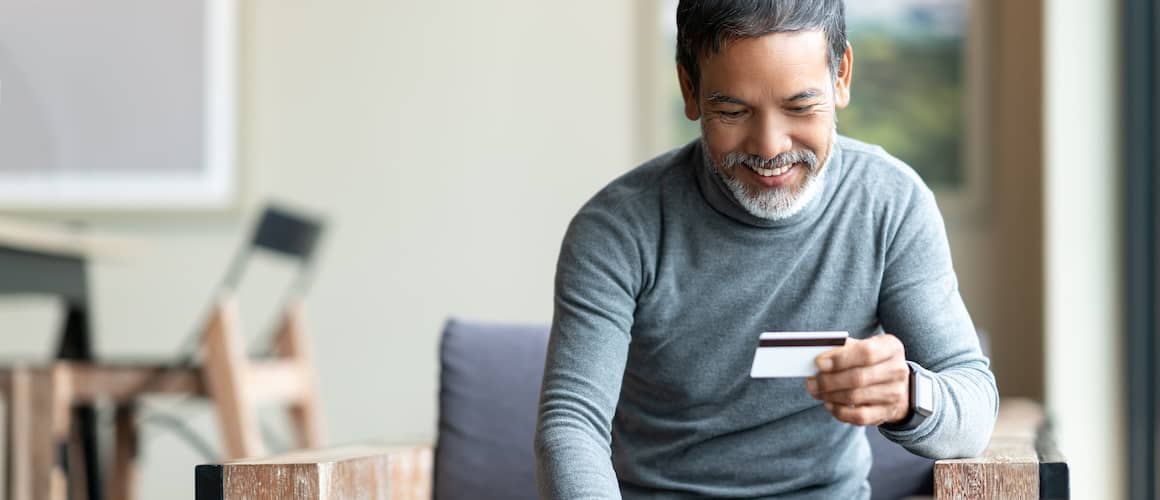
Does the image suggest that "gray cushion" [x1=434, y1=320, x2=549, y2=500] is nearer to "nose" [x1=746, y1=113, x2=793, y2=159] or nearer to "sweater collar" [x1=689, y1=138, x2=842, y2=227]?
"sweater collar" [x1=689, y1=138, x2=842, y2=227]

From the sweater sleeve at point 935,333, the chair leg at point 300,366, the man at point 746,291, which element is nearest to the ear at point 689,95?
the man at point 746,291

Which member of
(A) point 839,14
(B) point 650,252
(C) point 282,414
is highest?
(A) point 839,14

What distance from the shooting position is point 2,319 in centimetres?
390

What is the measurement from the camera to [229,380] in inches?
109

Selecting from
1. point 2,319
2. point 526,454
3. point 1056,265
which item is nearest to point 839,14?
point 526,454

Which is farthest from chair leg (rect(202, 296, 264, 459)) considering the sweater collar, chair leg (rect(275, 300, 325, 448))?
the sweater collar

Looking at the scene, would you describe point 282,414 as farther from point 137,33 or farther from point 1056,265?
point 1056,265

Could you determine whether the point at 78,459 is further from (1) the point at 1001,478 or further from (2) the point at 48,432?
(1) the point at 1001,478

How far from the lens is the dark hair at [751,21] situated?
1301 mm

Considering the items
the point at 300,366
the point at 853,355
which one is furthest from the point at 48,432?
the point at 853,355

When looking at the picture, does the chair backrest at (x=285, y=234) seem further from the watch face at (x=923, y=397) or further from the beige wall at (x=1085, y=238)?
the watch face at (x=923, y=397)

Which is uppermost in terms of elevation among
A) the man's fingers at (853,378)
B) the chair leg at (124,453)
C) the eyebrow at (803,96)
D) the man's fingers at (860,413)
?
the eyebrow at (803,96)

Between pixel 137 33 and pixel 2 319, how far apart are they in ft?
2.92

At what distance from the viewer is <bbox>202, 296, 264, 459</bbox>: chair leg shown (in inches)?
109
